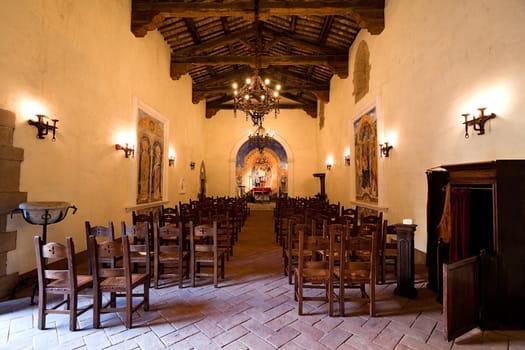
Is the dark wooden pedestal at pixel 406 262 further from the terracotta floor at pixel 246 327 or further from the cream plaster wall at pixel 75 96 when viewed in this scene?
the cream plaster wall at pixel 75 96

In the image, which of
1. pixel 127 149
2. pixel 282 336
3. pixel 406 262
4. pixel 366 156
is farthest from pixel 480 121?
pixel 127 149

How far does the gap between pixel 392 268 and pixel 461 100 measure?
2.96 metres

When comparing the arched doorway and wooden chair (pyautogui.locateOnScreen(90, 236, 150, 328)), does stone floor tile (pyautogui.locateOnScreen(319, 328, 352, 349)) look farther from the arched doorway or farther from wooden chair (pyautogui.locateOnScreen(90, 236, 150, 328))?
the arched doorway

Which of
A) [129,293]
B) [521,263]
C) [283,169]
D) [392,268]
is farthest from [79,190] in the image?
[283,169]

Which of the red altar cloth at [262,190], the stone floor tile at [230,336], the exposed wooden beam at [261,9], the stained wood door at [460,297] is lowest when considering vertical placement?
the stone floor tile at [230,336]

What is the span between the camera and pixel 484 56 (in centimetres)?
333

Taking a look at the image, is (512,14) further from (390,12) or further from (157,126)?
(157,126)

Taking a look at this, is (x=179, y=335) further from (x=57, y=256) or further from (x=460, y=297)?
(x=460, y=297)

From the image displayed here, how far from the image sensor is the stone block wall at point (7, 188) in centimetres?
321

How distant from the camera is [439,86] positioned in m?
4.22

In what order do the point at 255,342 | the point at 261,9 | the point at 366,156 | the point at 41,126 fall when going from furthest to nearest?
the point at 366,156
the point at 261,9
the point at 41,126
the point at 255,342

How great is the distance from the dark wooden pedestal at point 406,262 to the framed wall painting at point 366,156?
11.3 feet

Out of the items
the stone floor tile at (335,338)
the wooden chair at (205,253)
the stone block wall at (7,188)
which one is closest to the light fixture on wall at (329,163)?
the wooden chair at (205,253)

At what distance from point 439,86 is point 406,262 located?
294 cm
